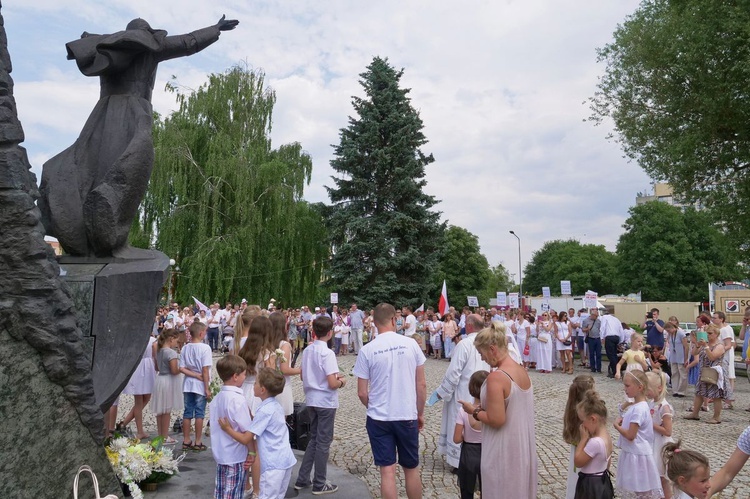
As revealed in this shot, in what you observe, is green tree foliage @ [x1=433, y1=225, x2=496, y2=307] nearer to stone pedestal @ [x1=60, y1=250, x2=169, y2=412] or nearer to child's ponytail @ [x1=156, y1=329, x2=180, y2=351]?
child's ponytail @ [x1=156, y1=329, x2=180, y2=351]

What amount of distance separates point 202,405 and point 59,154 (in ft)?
10.3

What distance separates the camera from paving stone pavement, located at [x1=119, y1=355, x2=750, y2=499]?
6.55 meters

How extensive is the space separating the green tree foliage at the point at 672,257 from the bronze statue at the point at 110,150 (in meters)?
57.3

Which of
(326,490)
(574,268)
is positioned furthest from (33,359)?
(574,268)

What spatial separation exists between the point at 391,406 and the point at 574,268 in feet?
255

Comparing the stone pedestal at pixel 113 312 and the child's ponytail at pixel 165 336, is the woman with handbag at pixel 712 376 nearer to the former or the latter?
the child's ponytail at pixel 165 336

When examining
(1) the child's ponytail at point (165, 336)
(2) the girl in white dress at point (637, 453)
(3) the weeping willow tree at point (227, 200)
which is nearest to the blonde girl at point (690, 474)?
(2) the girl in white dress at point (637, 453)

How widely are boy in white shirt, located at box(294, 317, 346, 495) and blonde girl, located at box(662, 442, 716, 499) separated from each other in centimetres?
322

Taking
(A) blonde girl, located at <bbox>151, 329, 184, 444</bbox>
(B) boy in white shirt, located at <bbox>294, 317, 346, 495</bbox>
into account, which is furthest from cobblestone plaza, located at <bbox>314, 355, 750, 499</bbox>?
(A) blonde girl, located at <bbox>151, 329, 184, 444</bbox>

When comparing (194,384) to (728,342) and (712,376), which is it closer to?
(712,376)

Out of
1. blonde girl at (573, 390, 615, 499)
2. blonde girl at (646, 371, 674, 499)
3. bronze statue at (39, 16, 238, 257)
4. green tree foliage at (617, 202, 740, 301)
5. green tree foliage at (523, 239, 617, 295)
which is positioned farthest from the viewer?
green tree foliage at (523, 239, 617, 295)

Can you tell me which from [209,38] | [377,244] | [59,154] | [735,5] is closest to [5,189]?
[59,154]

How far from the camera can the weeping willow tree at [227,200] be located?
27.2m

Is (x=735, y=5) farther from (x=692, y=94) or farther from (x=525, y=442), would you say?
(x=525, y=442)
